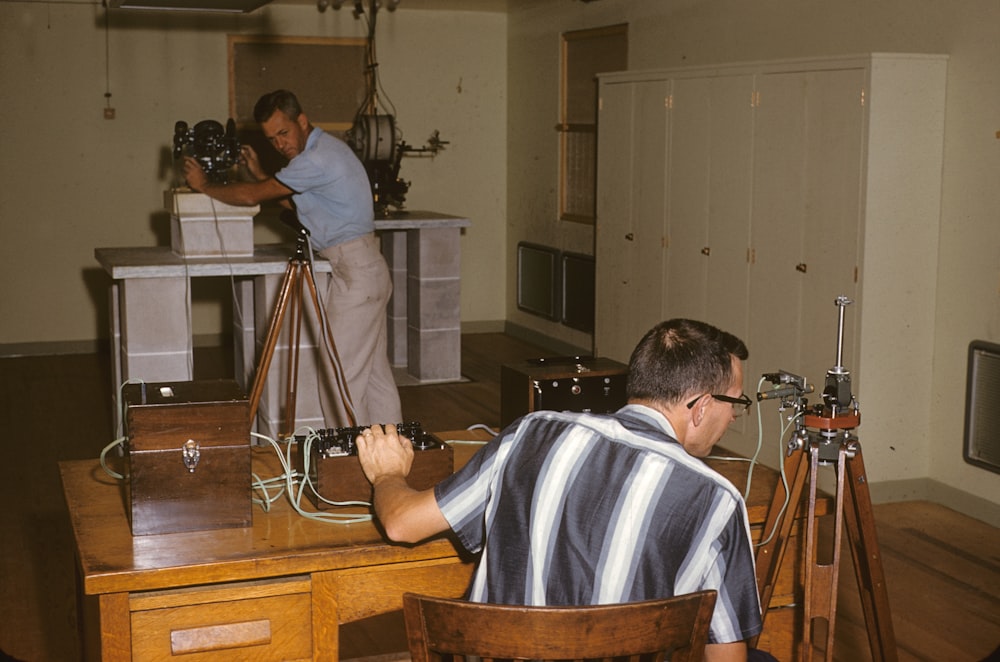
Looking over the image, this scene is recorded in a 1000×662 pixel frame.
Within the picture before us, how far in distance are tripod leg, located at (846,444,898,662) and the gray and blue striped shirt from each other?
76cm

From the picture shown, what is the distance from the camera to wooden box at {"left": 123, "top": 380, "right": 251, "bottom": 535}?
7.09ft

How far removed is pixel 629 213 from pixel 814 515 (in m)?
4.30

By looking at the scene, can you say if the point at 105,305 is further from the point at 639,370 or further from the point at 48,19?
the point at 639,370

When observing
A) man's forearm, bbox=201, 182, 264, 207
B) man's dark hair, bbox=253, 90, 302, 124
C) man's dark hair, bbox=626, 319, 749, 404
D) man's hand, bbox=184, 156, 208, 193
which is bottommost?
man's dark hair, bbox=626, 319, 749, 404

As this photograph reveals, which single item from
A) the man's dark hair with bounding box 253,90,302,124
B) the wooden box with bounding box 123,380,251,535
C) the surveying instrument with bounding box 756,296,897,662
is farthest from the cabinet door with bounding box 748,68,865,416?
the wooden box with bounding box 123,380,251,535

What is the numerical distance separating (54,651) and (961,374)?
3.58m

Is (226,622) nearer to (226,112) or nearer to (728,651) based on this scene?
(728,651)

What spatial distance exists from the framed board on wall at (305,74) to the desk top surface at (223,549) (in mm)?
6503

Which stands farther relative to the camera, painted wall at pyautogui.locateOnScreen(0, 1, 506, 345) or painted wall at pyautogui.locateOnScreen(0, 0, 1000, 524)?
painted wall at pyautogui.locateOnScreen(0, 1, 506, 345)

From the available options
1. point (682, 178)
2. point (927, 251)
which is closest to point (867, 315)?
point (927, 251)

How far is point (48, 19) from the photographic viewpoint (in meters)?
8.01

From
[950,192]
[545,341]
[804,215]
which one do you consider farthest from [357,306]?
[545,341]

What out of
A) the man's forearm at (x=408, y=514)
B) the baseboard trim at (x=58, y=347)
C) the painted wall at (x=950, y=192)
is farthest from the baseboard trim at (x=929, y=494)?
the baseboard trim at (x=58, y=347)

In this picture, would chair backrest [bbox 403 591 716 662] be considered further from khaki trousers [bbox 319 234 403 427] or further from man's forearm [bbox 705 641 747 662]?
khaki trousers [bbox 319 234 403 427]
